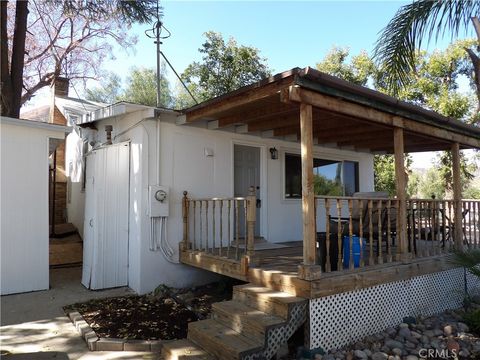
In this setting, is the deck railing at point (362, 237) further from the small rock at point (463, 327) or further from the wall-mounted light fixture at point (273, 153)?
the wall-mounted light fixture at point (273, 153)

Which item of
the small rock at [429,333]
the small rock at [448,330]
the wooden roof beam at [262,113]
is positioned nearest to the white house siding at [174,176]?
the wooden roof beam at [262,113]

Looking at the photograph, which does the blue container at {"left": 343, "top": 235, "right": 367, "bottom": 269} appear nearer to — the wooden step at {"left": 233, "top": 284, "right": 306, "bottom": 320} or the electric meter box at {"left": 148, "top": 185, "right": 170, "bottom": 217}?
the wooden step at {"left": 233, "top": 284, "right": 306, "bottom": 320}

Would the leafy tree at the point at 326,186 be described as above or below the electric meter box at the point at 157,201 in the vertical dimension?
above

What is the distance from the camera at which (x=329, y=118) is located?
576 cm

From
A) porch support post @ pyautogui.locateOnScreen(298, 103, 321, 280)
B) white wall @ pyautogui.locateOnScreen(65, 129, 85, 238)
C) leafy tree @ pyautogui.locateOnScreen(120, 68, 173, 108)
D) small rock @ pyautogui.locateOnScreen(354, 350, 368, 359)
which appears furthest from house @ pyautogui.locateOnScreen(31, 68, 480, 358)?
leafy tree @ pyautogui.locateOnScreen(120, 68, 173, 108)

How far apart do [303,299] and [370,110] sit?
252 centimetres

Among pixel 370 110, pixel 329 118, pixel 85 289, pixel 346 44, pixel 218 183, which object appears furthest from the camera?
pixel 346 44

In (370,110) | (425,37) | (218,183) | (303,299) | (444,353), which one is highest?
(425,37)

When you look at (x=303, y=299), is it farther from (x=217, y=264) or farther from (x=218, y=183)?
(x=218, y=183)

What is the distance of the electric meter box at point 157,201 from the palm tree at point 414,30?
14.5 ft

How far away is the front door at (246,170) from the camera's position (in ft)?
24.2

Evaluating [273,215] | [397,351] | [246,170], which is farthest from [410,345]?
[246,170]

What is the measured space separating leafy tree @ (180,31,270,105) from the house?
8679 mm

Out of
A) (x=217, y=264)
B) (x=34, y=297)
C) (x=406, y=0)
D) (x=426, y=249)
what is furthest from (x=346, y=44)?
(x=34, y=297)
